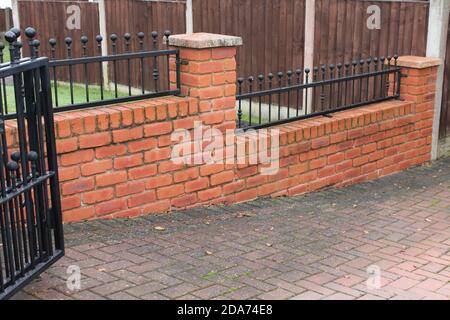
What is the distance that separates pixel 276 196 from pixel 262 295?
2.47 metres

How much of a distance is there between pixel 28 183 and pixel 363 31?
6106 millimetres

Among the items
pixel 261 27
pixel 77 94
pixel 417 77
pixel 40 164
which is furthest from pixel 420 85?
pixel 77 94

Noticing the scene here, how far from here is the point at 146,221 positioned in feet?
16.6

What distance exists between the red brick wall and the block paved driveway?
17 centimetres

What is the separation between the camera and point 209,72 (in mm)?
5336

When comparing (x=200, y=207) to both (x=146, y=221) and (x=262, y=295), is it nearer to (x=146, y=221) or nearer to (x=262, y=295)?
(x=146, y=221)

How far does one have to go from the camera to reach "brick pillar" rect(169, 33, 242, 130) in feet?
17.3

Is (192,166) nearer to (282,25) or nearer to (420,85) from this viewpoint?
(420,85)
